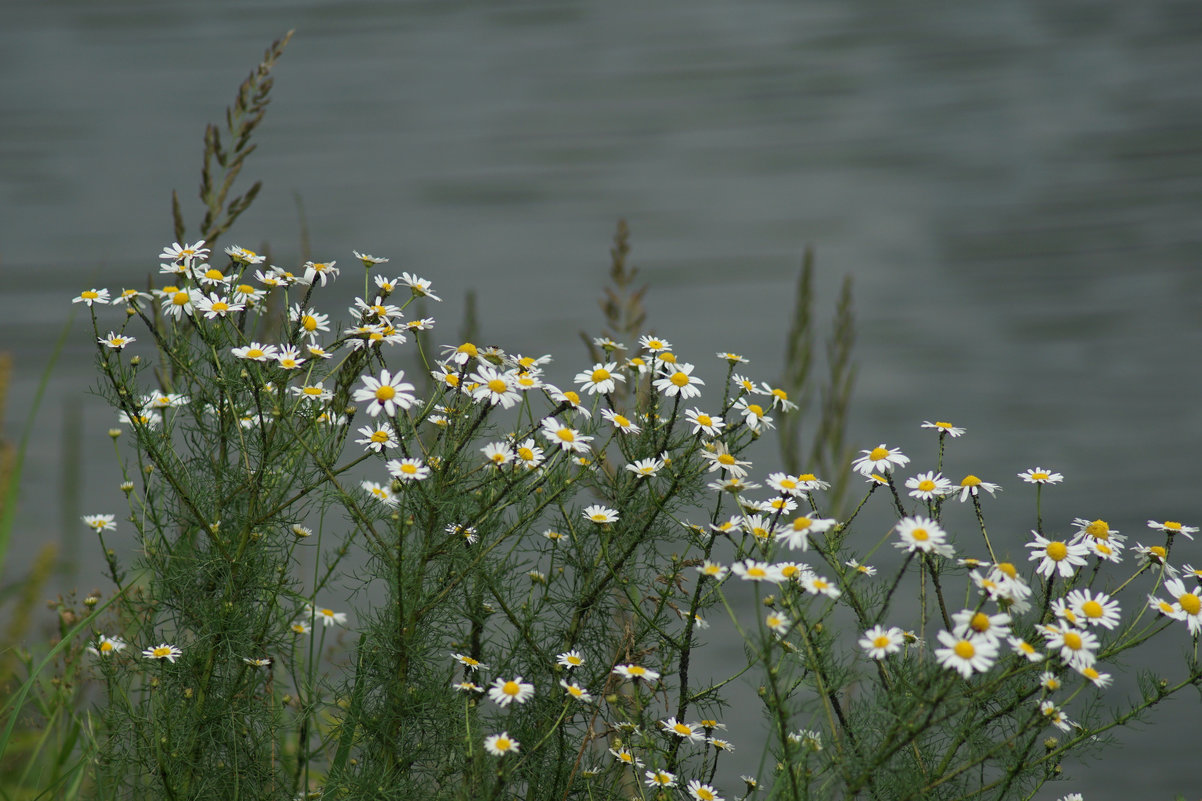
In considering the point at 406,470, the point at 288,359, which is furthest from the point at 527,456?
the point at 288,359

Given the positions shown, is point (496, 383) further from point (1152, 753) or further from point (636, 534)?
point (1152, 753)

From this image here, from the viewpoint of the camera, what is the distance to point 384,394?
1087 millimetres

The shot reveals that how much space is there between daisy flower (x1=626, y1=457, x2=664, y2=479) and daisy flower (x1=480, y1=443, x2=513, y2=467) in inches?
6.8

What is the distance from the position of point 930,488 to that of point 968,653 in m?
0.34

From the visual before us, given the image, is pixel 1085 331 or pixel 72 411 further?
pixel 1085 331

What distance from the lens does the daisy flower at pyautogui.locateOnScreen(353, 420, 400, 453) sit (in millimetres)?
1170

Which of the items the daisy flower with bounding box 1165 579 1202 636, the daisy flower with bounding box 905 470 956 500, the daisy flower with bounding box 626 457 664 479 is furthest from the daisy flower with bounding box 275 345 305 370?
the daisy flower with bounding box 1165 579 1202 636

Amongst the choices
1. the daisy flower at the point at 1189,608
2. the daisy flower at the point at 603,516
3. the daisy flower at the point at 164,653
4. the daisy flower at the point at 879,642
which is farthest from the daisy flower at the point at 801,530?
the daisy flower at the point at 164,653

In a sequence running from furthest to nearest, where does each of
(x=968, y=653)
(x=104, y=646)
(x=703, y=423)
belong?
(x=104, y=646) → (x=703, y=423) → (x=968, y=653)

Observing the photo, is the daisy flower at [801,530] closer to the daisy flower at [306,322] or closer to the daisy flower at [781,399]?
the daisy flower at [781,399]

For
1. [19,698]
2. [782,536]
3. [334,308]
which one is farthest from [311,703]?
[334,308]

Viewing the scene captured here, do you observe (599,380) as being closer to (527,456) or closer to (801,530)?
(527,456)

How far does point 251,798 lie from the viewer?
139cm

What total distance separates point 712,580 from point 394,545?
45 centimetres
